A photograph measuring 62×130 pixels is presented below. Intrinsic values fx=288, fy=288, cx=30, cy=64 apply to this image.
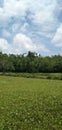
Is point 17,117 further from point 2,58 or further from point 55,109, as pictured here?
point 2,58

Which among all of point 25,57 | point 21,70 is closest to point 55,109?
point 21,70

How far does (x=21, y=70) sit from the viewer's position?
5694 inches

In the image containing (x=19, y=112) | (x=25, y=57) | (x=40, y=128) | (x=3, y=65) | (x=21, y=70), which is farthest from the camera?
(x=25, y=57)

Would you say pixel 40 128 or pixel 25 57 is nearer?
pixel 40 128

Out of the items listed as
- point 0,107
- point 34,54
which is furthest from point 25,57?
point 0,107

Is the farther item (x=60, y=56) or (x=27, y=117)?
(x=60, y=56)

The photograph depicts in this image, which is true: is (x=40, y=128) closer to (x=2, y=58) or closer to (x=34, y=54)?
(x=2, y=58)

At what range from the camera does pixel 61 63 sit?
141 meters

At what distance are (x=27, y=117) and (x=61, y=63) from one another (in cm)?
12485

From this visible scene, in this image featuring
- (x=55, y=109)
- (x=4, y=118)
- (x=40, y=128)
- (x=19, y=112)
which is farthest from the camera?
(x=55, y=109)

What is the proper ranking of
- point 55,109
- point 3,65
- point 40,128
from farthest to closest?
point 3,65 < point 55,109 < point 40,128

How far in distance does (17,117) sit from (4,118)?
0.91 meters

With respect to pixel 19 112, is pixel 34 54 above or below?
above

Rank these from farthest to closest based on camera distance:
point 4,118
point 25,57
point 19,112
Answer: point 25,57 < point 19,112 < point 4,118
